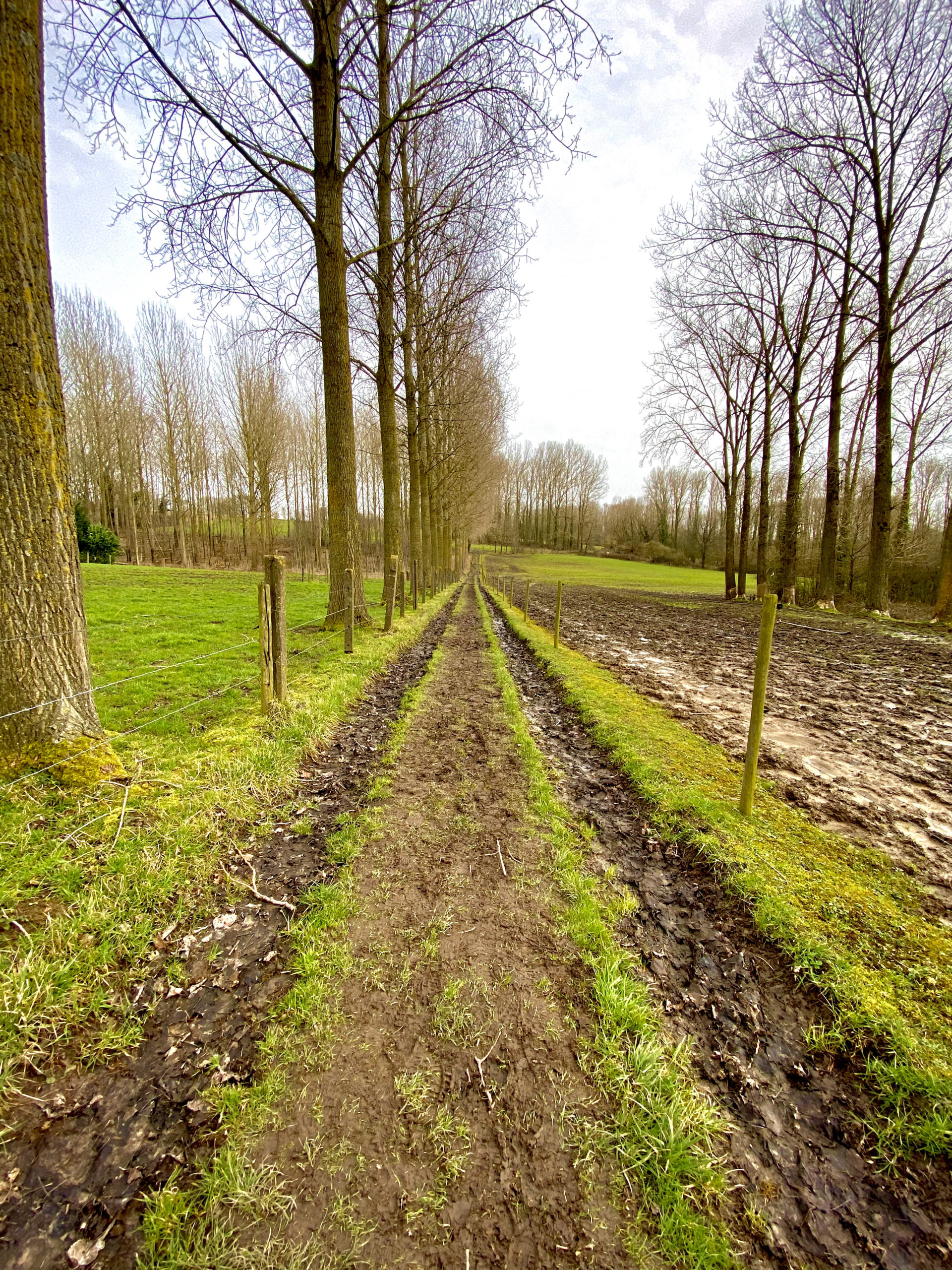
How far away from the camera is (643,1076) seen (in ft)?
6.72

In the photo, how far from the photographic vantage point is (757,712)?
3.94 metres

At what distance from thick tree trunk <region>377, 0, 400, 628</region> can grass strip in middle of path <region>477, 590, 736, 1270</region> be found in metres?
9.39

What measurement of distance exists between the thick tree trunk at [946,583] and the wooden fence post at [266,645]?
17.6 meters

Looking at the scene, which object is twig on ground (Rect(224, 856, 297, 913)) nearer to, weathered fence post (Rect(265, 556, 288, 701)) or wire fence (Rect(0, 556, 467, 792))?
wire fence (Rect(0, 556, 467, 792))

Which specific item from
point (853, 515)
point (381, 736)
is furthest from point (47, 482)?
point (853, 515)

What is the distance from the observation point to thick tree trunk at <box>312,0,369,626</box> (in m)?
7.65

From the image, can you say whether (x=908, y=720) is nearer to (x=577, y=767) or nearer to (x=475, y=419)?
(x=577, y=767)

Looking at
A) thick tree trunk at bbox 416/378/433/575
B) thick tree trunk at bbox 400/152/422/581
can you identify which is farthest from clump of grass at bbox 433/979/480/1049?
thick tree trunk at bbox 416/378/433/575

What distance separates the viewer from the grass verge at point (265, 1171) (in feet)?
4.82

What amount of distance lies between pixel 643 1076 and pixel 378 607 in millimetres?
14161

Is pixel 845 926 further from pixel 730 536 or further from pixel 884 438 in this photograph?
pixel 730 536

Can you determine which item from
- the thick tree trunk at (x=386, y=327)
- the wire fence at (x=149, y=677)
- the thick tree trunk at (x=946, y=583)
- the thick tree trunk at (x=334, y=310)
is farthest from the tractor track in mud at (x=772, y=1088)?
the thick tree trunk at (x=946, y=583)

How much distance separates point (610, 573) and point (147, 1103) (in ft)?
158

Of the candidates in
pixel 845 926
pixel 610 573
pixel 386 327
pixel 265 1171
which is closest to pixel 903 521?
pixel 610 573
